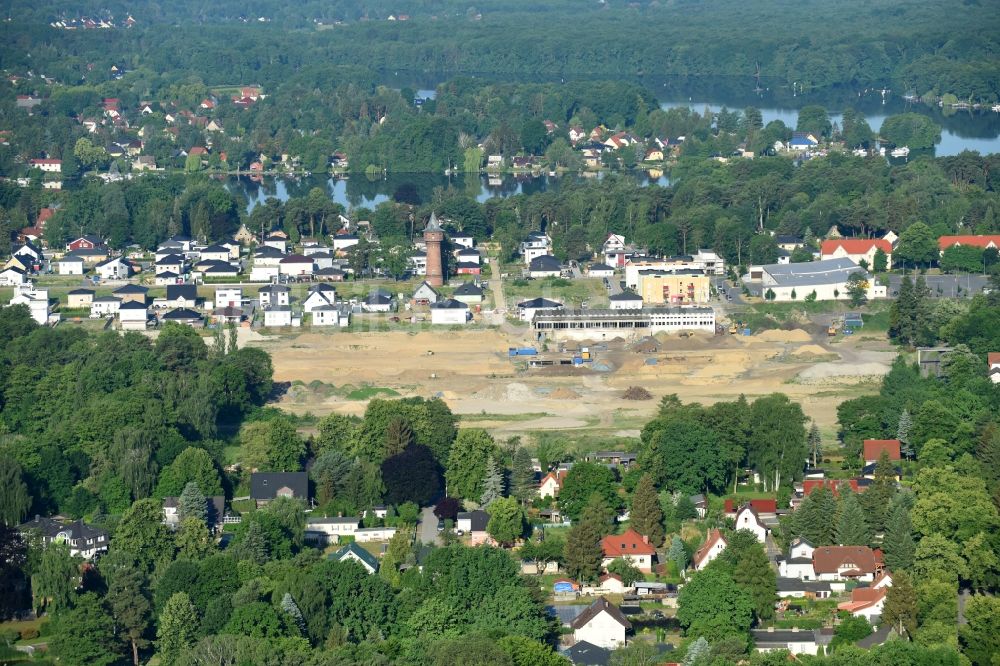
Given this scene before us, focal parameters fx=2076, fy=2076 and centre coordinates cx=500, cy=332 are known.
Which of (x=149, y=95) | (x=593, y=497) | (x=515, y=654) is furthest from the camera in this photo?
(x=149, y=95)

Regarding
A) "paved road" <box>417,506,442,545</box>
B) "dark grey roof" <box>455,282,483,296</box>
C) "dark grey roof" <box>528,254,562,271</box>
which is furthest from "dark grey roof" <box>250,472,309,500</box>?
"dark grey roof" <box>528,254,562,271</box>

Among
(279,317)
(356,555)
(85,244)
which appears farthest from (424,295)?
(356,555)

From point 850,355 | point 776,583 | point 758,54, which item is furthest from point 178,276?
point 758,54

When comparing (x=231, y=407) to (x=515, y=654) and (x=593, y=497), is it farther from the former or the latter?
(x=515, y=654)

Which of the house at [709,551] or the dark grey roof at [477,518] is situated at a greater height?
the dark grey roof at [477,518]

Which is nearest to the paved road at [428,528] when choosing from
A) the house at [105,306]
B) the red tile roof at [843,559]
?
the red tile roof at [843,559]

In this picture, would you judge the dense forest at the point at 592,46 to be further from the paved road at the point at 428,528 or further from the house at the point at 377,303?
the paved road at the point at 428,528
